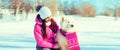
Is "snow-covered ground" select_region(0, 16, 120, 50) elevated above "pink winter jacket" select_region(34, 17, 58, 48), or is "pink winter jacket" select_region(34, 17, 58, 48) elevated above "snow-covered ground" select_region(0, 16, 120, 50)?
"pink winter jacket" select_region(34, 17, 58, 48)

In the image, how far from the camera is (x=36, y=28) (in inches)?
163

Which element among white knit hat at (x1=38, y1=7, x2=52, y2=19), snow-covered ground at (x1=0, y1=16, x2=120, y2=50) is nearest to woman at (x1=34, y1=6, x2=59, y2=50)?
white knit hat at (x1=38, y1=7, x2=52, y2=19)

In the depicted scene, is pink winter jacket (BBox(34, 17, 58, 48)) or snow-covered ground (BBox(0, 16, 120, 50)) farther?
snow-covered ground (BBox(0, 16, 120, 50))

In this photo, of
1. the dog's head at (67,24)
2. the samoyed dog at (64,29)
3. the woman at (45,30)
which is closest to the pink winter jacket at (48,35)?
the woman at (45,30)

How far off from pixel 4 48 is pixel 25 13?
54.4m

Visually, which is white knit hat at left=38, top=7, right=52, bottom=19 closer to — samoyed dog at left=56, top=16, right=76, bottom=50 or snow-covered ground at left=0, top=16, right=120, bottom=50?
samoyed dog at left=56, top=16, right=76, bottom=50

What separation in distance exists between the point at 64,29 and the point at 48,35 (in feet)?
1.24

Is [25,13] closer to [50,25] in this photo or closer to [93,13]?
[93,13]

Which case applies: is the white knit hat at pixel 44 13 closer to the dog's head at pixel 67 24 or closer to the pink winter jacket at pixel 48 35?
the pink winter jacket at pixel 48 35

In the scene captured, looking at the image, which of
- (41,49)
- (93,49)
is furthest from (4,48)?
(41,49)

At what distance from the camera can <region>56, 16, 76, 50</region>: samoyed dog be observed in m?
3.89

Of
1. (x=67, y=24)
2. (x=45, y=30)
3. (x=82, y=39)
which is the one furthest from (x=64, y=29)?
(x=82, y=39)

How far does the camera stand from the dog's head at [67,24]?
12.8 feet

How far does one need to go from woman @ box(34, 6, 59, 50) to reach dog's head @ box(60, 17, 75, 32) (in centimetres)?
30
